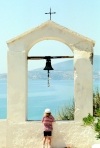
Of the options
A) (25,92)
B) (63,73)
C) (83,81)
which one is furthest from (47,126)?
(63,73)

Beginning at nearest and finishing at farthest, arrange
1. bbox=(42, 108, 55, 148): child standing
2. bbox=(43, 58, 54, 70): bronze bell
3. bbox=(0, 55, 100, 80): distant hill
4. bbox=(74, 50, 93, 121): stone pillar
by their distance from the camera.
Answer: bbox=(42, 108, 55, 148): child standing → bbox=(74, 50, 93, 121): stone pillar → bbox=(43, 58, 54, 70): bronze bell → bbox=(0, 55, 100, 80): distant hill

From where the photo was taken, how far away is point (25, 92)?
10016 mm

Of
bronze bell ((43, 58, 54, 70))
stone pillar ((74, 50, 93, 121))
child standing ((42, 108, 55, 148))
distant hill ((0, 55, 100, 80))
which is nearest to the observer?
child standing ((42, 108, 55, 148))

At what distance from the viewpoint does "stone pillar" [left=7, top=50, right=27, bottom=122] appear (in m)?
9.98

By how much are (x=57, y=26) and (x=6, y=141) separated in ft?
9.82

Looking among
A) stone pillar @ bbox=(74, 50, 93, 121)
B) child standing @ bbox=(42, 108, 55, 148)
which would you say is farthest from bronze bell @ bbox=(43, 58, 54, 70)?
child standing @ bbox=(42, 108, 55, 148)

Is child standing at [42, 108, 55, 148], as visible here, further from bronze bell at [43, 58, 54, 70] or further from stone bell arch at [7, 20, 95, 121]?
bronze bell at [43, 58, 54, 70]

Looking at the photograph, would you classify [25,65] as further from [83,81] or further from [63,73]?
[63,73]

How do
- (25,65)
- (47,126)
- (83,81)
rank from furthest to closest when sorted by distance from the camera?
(25,65) → (83,81) → (47,126)

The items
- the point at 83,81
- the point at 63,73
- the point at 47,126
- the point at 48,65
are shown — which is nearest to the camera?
the point at 47,126

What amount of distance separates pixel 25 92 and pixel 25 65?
647 millimetres

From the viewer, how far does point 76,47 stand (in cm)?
994

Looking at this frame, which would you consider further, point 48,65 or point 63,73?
point 63,73

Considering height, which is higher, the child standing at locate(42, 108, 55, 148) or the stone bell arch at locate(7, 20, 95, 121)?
the stone bell arch at locate(7, 20, 95, 121)
